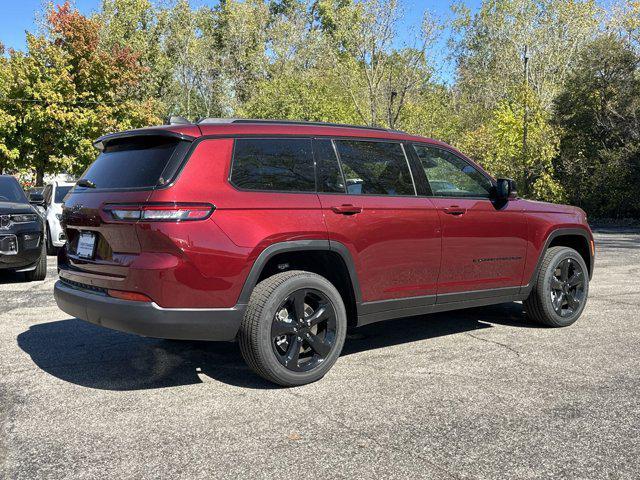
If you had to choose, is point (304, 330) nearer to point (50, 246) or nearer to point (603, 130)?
point (50, 246)

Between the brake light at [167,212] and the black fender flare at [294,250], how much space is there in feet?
1.52

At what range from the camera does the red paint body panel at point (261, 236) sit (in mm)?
3785

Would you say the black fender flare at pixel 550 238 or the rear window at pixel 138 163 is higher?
the rear window at pixel 138 163

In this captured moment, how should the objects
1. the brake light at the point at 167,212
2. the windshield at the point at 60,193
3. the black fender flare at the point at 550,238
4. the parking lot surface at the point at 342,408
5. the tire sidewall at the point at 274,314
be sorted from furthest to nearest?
1. the windshield at the point at 60,193
2. the black fender flare at the point at 550,238
3. the tire sidewall at the point at 274,314
4. the brake light at the point at 167,212
5. the parking lot surface at the point at 342,408

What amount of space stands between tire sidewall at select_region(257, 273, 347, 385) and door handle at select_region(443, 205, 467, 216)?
49.9 inches

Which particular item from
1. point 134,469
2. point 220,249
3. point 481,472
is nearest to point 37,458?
point 134,469

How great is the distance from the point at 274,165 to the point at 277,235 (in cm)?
53

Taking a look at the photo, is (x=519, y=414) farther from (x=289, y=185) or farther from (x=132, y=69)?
(x=132, y=69)

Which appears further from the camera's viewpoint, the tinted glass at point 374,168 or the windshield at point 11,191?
the windshield at point 11,191

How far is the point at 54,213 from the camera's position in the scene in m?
13.3

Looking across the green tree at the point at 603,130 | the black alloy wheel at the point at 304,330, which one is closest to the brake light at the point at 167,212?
the black alloy wheel at the point at 304,330

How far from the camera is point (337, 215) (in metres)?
4.37

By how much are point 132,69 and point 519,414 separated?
3016 centimetres

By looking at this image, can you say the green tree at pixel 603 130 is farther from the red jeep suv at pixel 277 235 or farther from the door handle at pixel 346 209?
the door handle at pixel 346 209
